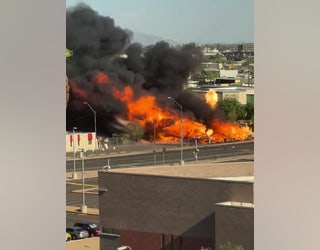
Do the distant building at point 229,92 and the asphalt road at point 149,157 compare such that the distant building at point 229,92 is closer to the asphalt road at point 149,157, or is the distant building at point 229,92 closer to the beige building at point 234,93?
the beige building at point 234,93

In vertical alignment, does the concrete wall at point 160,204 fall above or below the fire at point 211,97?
below

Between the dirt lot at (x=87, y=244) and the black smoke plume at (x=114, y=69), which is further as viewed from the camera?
the dirt lot at (x=87, y=244)

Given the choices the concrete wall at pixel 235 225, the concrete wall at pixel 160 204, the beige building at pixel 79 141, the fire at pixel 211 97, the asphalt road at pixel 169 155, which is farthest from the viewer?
the concrete wall at pixel 160 204

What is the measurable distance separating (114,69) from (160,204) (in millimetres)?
952

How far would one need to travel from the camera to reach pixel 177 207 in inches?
150

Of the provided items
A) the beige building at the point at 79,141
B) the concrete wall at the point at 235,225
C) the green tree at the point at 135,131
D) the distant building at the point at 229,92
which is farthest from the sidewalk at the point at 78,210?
the distant building at the point at 229,92

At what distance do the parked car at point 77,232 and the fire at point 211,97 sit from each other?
903 mm

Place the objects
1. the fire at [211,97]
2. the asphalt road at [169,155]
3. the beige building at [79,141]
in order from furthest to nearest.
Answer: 1. the asphalt road at [169,155]
2. the fire at [211,97]
3. the beige building at [79,141]

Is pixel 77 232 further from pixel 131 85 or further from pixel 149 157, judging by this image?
pixel 131 85

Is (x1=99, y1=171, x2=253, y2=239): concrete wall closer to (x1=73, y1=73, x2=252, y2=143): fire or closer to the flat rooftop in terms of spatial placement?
the flat rooftop

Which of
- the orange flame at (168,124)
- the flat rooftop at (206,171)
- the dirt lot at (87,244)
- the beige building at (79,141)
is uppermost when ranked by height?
the orange flame at (168,124)

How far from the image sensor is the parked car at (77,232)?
10.7ft
